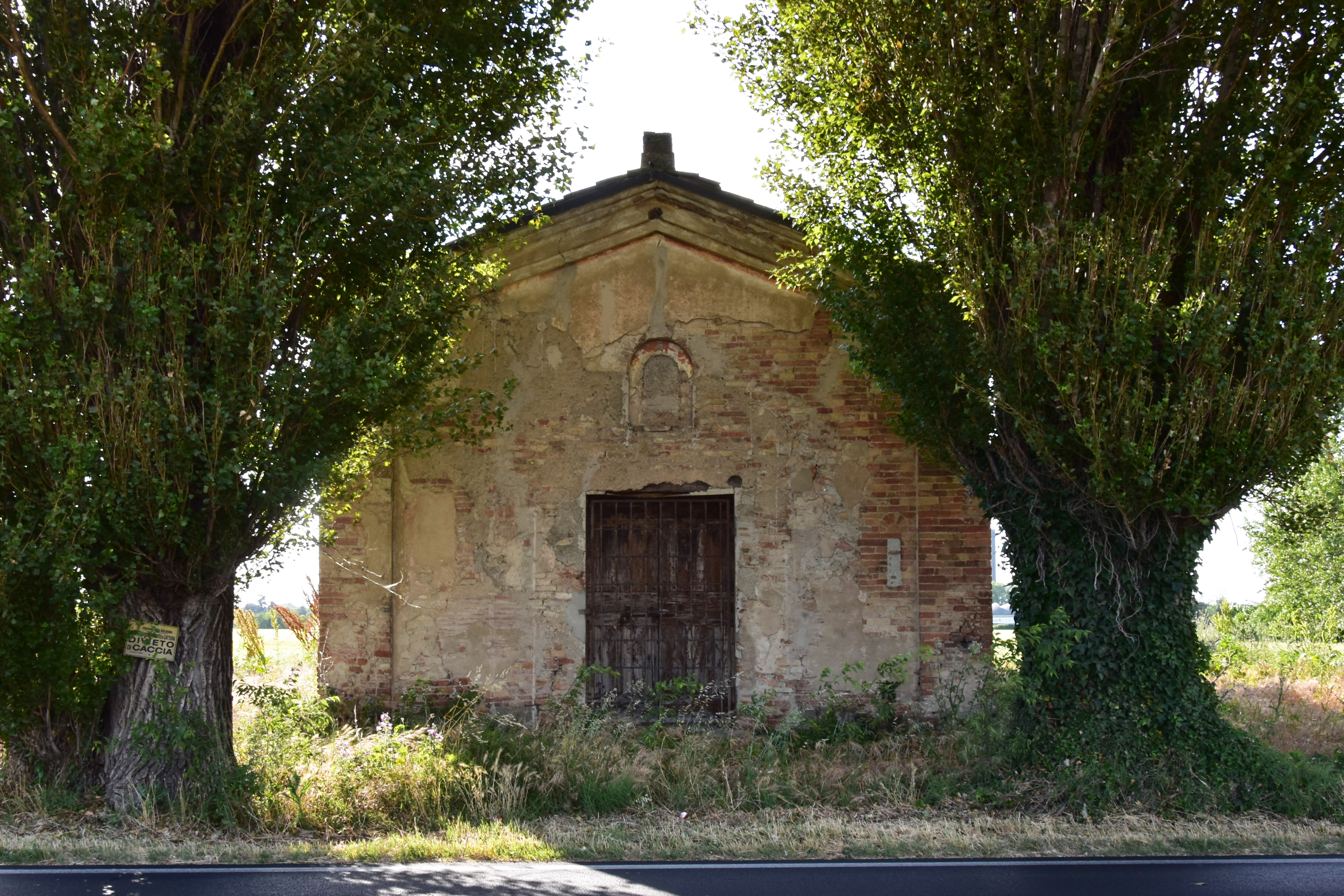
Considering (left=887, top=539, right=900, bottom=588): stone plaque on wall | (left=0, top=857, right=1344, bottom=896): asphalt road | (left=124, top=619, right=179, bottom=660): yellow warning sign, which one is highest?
(left=887, top=539, right=900, bottom=588): stone plaque on wall

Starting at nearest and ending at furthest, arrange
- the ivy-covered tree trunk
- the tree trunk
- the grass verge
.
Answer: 1. the grass verge
2. the tree trunk
3. the ivy-covered tree trunk

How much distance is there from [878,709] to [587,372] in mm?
4163

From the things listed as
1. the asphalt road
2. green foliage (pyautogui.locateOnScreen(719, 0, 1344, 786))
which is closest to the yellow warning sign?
the asphalt road

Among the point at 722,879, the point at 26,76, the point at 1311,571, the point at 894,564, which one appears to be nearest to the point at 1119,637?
the point at 894,564

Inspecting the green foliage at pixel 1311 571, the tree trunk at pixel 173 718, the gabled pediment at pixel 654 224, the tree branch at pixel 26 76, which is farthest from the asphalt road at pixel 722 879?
the green foliage at pixel 1311 571

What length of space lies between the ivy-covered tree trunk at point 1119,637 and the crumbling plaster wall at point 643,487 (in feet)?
6.46

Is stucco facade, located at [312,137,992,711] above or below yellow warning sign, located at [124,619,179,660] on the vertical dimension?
above

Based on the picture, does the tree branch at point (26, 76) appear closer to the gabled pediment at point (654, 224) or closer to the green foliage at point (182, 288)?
the green foliage at point (182, 288)

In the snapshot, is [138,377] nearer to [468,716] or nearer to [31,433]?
[31,433]

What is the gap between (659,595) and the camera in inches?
380

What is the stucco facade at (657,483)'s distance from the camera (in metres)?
9.49

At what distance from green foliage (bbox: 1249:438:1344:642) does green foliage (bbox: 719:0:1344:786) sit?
31.3 ft

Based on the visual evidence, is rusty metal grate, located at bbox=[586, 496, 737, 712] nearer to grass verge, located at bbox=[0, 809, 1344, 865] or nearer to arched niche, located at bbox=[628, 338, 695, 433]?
arched niche, located at bbox=[628, 338, 695, 433]

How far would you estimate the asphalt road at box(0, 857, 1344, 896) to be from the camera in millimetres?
5211
